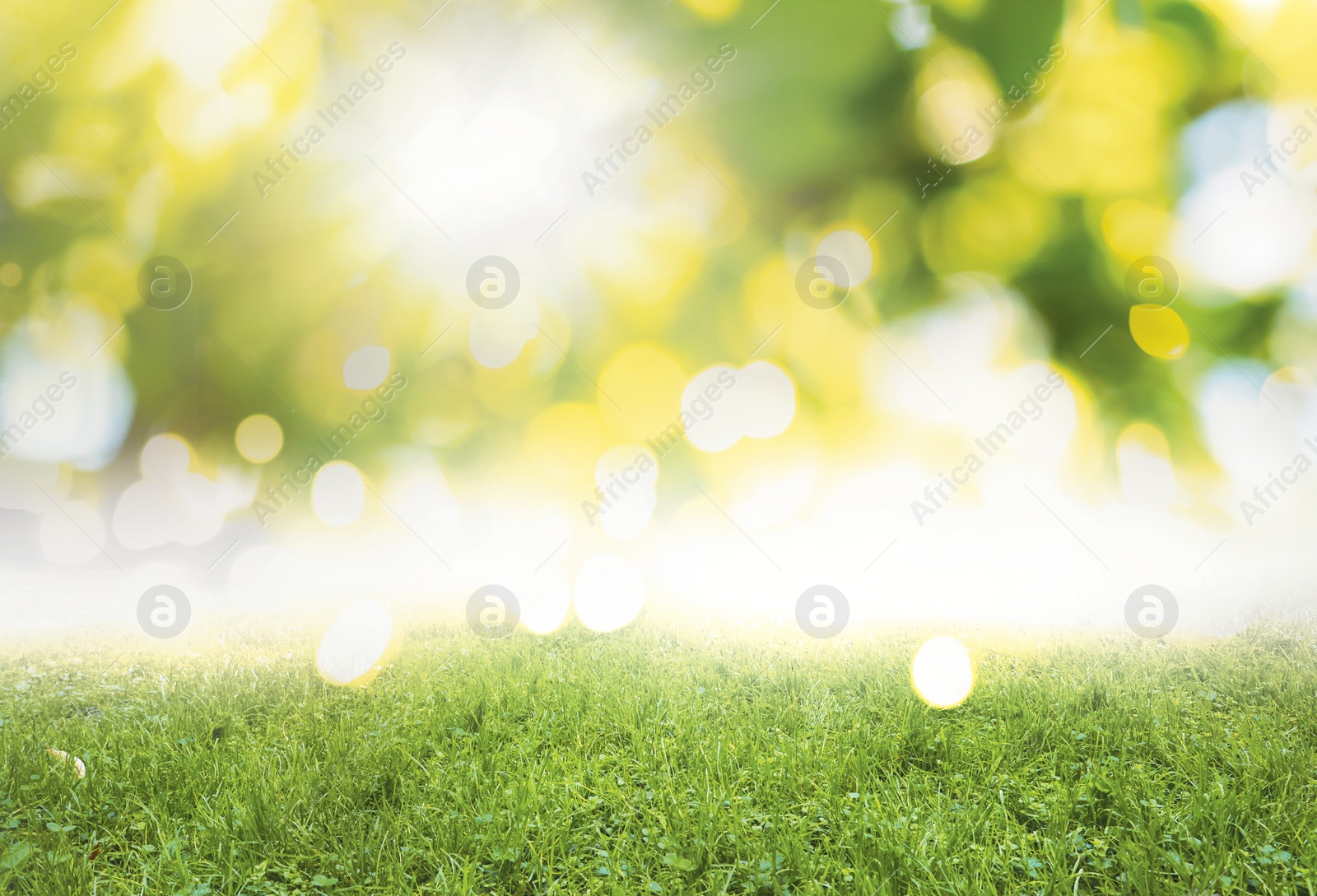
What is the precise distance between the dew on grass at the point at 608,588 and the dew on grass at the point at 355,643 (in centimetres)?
134

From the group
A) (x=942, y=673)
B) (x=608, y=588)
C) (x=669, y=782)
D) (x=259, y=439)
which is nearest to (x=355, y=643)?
(x=608, y=588)

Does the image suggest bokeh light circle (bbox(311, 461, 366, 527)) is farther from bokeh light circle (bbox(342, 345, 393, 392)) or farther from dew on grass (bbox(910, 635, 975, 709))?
dew on grass (bbox(910, 635, 975, 709))

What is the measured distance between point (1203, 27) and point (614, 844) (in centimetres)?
283

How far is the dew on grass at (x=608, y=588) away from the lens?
3.51 metres

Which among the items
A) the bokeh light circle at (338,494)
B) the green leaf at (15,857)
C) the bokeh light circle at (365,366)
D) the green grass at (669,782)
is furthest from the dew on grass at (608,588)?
the green leaf at (15,857)

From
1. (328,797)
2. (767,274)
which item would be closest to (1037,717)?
(767,274)

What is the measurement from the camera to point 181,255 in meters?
2.28

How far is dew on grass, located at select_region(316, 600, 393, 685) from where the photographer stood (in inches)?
163

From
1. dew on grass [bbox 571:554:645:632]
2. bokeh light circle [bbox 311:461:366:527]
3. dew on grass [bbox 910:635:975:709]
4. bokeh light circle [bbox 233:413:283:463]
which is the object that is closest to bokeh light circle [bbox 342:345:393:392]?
bokeh light circle [bbox 233:413:283:463]

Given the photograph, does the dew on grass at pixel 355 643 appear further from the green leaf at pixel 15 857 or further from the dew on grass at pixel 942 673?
the dew on grass at pixel 942 673

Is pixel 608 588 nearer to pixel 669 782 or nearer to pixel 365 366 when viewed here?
pixel 669 782

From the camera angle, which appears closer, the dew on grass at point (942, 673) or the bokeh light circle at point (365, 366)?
the bokeh light circle at point (365, 366)

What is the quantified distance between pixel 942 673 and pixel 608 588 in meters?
2.04

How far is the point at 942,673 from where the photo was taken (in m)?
4.11
